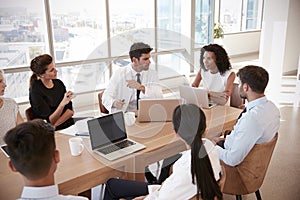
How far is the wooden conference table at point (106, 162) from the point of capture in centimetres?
152

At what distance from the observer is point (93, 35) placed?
4.83 m

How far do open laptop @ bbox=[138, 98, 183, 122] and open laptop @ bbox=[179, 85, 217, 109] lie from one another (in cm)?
33

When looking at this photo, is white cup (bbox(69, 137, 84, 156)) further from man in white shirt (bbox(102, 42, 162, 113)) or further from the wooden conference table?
man in white shirt (bbox(102, 42, 162, 113))

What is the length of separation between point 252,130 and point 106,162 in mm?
898

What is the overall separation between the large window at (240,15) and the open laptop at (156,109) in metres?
7.31

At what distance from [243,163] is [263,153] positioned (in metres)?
0.14

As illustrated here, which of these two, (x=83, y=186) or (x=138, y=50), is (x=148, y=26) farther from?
(x=83, y=186)

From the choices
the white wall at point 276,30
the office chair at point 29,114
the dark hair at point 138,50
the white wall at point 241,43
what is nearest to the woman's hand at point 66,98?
the office chair at point 29,114

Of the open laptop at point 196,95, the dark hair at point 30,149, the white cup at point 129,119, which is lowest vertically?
the white cup at point 129,119

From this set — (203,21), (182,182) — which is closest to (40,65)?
(182,182)

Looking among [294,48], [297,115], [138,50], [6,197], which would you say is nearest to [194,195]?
[6,197]

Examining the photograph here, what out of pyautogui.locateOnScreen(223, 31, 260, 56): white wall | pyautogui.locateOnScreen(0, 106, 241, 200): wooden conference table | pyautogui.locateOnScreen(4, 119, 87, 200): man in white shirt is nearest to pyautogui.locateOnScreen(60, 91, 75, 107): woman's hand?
pyautogui.locateOnScreen(0, 106, 241, 200): wooden conference table

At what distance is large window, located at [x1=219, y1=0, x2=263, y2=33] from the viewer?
9070 mm

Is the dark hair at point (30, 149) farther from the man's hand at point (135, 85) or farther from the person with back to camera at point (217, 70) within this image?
the person with back to camera at point (217, 70)
